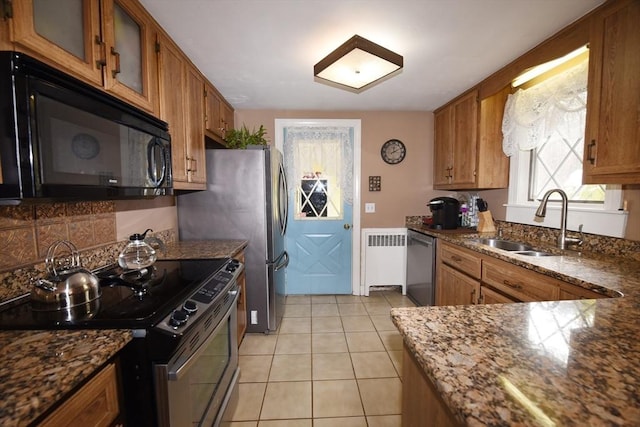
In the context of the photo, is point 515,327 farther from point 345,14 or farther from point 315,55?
point 315,55

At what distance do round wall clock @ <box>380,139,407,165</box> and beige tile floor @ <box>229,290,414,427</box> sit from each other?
1.78m

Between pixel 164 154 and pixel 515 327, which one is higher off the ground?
pixel 164 154

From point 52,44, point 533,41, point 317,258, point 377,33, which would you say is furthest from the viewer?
point 317,258

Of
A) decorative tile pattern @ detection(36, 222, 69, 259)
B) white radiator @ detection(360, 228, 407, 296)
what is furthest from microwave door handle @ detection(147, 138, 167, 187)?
white radiator @ detection(360, 228, 407, 296)

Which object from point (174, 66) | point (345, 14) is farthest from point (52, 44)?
point (345, 14)

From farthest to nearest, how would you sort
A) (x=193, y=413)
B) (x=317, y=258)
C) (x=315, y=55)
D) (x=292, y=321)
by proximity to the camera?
(x=317, y=258)
(x=292, y=321)
(x=315, y=55)
(x=193, y=413)

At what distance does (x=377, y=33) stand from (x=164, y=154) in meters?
1.44

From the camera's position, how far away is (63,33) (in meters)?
0.97

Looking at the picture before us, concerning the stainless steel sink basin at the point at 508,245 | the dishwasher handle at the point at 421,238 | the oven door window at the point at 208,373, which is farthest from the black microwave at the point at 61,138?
the stainless steel sink basin at the point at 508,245

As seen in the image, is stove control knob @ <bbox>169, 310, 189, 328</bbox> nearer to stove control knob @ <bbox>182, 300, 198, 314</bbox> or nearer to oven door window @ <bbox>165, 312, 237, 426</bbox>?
stove control knob @ <bbox>182, 300, 198, 314</bbox>

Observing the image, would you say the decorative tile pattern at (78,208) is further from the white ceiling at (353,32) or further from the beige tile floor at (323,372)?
the beige tile floor at (323,372)

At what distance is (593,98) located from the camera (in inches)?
59.7

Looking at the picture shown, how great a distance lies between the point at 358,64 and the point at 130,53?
1.30 m

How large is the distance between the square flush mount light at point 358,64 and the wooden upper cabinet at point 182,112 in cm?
94
